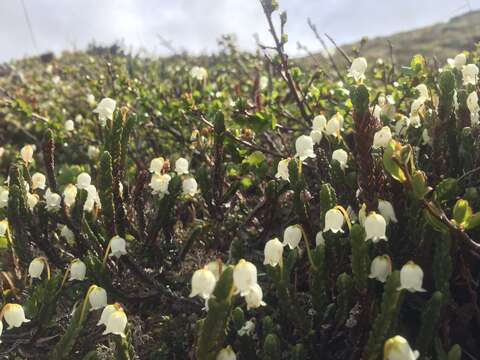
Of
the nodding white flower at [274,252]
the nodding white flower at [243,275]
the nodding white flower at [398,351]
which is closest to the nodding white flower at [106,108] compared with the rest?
the nodding white flower at [274,252]

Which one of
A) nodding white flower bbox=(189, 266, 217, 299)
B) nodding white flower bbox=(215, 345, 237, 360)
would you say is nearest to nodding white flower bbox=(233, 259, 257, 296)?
nodding white flower bbox=(189, 266, 217, 299)

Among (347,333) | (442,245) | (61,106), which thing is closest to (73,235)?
(347,333)

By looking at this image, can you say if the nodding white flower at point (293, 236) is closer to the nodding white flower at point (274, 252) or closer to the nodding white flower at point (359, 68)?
the nodding white flower at point (274, 252)

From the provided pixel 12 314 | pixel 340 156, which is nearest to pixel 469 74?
pixel 340 156

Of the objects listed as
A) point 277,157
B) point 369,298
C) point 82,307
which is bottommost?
point 369,298

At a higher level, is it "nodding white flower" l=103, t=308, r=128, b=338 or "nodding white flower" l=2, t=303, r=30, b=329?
"nodding white flower" l=2, t=303, r=30, b=329

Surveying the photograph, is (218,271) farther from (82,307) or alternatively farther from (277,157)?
(277,157)

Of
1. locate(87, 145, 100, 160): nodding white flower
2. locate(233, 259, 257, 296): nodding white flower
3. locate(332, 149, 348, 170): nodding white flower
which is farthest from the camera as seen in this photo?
locate(87, 145, 100, 160): nodding white flower

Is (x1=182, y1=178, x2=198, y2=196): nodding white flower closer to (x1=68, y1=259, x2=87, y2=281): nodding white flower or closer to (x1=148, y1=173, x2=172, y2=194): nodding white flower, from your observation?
(x1=148, y1=173, x2=172, y2=194): nodding white flower
